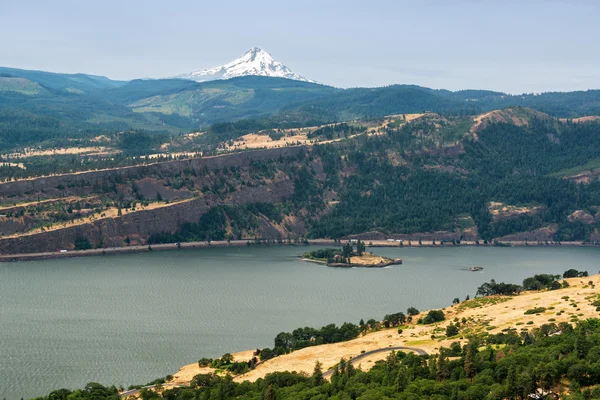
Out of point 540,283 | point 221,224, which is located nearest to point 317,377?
point 540,283

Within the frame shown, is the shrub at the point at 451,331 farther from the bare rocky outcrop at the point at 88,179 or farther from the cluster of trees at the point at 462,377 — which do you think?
the bare rocky outcrop at the point at 88,179

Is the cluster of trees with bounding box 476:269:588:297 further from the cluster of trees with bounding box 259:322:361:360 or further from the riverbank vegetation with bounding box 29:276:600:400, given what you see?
the cluster of trees with bounding box 259:322:361:360

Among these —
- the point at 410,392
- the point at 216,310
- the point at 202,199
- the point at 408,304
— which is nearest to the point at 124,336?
the point at 216,310

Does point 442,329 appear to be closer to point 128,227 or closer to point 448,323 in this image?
point 448,323

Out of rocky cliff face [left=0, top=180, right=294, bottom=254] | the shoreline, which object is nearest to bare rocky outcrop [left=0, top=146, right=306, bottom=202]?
rocky cliff face [left=0, top=180, right=294, bottom=254]

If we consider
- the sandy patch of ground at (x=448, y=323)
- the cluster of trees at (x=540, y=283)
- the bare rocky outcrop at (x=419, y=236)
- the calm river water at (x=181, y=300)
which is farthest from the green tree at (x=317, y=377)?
the bare rocky outcrop at (x=419, y=236)
